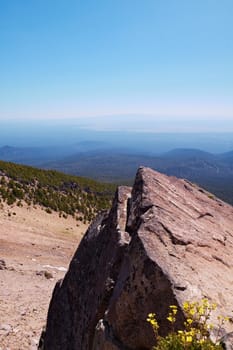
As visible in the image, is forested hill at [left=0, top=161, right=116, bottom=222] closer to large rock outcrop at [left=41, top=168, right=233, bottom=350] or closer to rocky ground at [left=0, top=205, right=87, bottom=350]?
rocky ground at [left=0, top=205, right=87, bottom=350]

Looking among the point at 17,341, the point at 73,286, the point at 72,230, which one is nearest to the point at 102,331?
the point at 73,286

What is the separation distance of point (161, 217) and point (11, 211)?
22793mm

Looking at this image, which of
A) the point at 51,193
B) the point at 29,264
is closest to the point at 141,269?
the point at 29,264

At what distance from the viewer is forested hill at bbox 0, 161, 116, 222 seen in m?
33.6

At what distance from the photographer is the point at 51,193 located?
3747cm

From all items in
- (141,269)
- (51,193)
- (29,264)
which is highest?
(141,269)

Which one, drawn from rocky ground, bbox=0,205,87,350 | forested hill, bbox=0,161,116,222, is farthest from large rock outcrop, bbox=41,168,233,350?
forested hill, bbox=0,161,116,222

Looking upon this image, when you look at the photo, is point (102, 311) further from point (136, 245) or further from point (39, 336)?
point (39, 336)

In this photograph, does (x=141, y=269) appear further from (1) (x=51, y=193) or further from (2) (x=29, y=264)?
(1) (x=51, y=193)

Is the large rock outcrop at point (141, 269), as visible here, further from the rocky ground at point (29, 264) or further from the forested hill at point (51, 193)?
the forested hill at point (51, 193)

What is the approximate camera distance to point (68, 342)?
920cm

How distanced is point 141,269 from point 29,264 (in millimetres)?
13567

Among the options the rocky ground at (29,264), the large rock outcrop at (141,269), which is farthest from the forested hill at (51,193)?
the large rock outcrop at (141,269)

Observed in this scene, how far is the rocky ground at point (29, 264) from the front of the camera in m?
11.9
